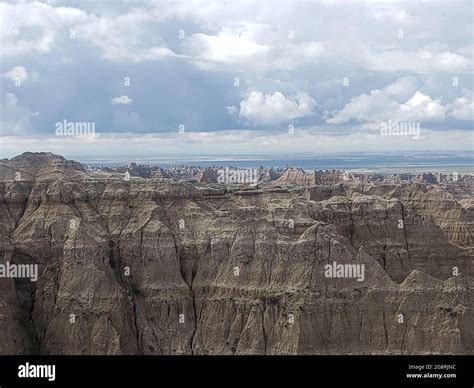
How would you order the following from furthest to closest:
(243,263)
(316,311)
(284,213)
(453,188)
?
(453,188) < (284,213) < (243,263) < (316,311)

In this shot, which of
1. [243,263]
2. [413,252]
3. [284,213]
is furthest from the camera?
[413,252]

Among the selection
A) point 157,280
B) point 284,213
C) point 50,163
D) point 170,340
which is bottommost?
point 170,340

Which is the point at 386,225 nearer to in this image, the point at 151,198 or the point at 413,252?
the point at 413,252

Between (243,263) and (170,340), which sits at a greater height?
(243,263)

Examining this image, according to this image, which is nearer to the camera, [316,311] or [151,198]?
[316,311]
